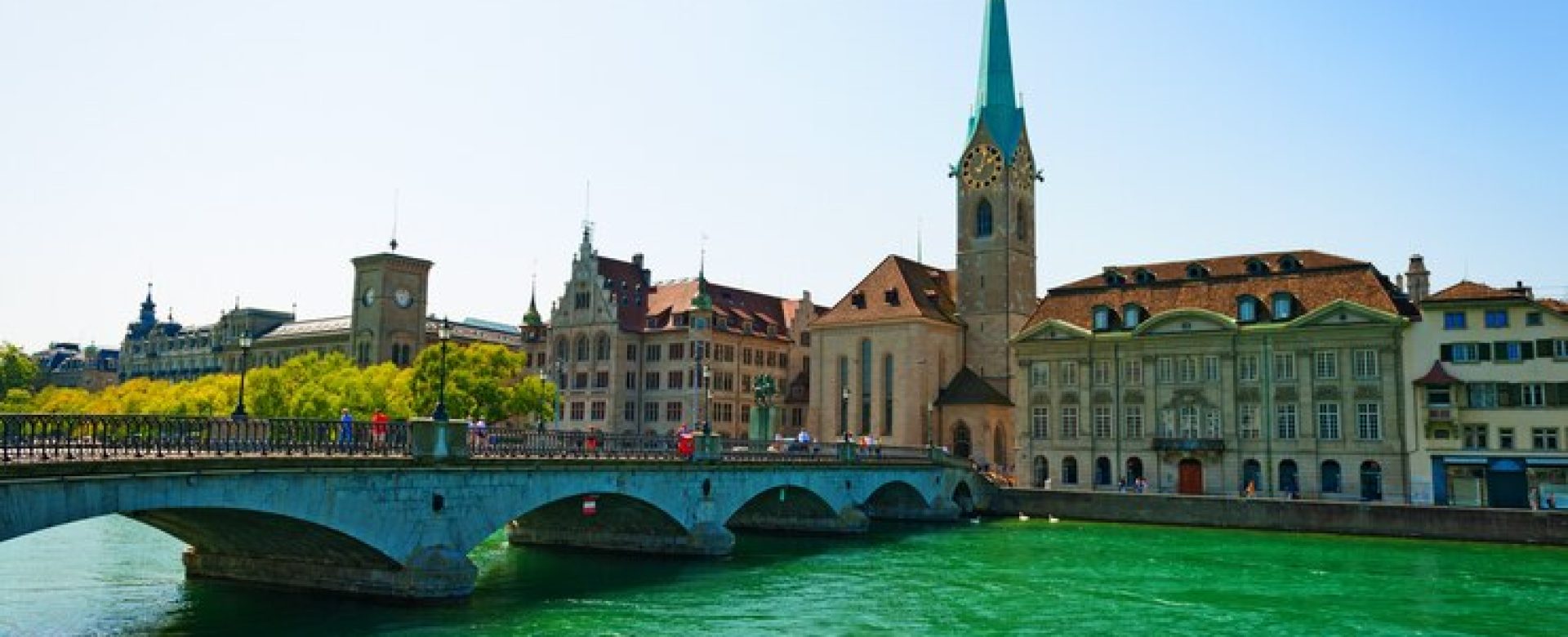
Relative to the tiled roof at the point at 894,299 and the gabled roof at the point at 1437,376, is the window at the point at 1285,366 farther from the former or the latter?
the tiled roof at the point at 894,299

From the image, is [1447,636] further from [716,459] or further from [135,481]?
[135,481]

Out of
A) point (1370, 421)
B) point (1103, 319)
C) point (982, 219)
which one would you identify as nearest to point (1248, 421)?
point (1370, 421)

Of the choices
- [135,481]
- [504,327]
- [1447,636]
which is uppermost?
[504,327]

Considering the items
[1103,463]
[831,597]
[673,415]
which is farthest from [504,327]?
[831,597]

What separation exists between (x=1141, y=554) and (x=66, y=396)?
10190 centimetres

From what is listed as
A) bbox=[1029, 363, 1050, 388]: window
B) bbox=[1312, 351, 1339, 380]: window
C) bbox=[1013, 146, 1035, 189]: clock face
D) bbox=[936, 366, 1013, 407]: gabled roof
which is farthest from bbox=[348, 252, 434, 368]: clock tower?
bbox=[1312, 351, 1339, 380]: window

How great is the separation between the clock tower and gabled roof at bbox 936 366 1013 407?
163ft

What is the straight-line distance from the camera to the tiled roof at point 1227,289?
6681cm

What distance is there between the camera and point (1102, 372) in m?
74.1

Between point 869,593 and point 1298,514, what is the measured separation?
101 ft

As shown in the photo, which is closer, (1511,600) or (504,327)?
(1511,600)

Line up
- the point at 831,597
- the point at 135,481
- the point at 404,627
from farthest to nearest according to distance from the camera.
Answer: the point at 831,597 < the point at 404,627 < the point at 135,481

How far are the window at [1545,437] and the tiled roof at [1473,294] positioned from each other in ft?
19.9

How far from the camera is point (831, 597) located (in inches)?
1417
